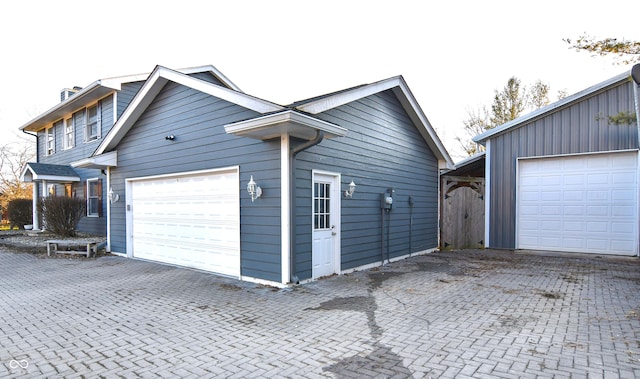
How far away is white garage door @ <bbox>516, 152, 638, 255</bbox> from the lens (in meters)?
8.75

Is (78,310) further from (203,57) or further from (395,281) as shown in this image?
(203,57)

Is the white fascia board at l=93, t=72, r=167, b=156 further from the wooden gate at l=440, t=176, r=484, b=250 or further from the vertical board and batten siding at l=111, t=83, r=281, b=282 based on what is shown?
the wooden gate at l=440, t=176, r=484, b=250

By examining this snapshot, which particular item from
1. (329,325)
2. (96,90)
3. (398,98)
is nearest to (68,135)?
(96,90)

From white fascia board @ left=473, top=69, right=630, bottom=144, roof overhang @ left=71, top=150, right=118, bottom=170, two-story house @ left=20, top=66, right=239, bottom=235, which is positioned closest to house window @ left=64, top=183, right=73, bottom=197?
two-story house @ left=20, top=66, right=239, bottom=235

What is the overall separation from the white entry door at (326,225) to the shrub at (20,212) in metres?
18.2

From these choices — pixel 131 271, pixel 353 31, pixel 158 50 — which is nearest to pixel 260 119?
pixel 131 271

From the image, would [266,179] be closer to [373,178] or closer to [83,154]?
[373,178]

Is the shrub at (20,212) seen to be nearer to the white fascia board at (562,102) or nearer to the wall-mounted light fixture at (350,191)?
the wall-mounted light fixture at (350,191)

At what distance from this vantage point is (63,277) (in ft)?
23.3

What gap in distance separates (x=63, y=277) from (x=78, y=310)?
285cm

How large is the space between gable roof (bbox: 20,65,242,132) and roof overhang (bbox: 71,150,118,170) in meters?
3.60

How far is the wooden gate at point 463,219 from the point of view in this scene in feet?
35.8

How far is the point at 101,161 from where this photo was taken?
9172 mm

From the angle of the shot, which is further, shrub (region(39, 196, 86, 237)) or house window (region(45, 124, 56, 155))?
house window (region(45, 124, 56, 155))
